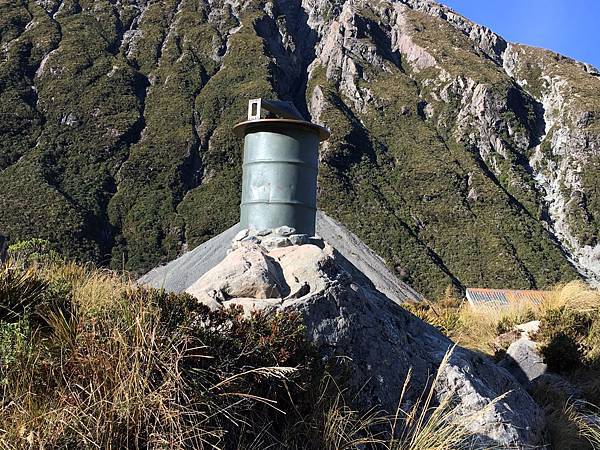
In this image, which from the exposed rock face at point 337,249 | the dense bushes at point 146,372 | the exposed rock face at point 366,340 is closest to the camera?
the dense bushes at point 146,372

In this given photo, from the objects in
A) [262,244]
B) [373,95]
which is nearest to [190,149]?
[373,95]

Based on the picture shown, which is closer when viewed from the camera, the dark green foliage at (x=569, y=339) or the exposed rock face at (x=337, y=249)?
the dark green foliage at (x=569, y=339)

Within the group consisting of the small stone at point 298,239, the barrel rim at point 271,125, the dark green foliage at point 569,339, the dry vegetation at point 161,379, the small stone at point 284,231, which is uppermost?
the barrel rim at point 271,125

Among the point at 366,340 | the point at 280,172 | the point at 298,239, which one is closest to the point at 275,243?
the point at 298,239

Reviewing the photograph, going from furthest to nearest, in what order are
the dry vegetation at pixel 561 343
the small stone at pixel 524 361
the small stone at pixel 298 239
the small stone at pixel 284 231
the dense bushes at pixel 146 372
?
1. the small stone at pixel 524 361
2. the small stone at pixel 284 231
3. the small stone at pixel 298 239
4. the dry vegetation at pixel 561 343
5. the dense bushes at pixel 146 372

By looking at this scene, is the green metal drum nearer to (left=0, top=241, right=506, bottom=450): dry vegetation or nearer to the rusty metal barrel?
the rusty metal barrel

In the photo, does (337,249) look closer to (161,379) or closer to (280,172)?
(280,172)

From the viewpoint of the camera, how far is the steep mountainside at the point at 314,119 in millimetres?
55875

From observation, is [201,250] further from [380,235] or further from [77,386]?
[380,235]

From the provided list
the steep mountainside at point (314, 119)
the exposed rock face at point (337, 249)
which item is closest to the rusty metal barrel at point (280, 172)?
the exposed rock face at point (337, 249)

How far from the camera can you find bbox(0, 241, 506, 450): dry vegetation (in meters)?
2.92

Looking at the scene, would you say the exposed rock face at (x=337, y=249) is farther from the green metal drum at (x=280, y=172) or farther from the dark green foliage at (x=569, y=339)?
the green metal drum at (x=280, y=172)

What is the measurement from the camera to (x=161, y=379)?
3.18 meters

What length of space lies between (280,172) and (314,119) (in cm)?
7482
